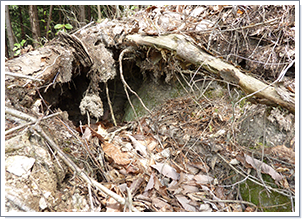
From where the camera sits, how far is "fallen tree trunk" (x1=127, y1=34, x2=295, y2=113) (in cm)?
172

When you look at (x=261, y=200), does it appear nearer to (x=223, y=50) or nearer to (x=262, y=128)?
(x=262, y=128)

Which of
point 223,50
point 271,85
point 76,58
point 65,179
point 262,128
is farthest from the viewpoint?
point 223,50

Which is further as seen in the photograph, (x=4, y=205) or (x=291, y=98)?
(x=291, y=98)

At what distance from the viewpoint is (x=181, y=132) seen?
256 cm

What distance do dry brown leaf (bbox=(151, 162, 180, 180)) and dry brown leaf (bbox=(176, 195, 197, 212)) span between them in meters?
0.23

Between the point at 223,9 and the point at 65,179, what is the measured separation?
3.06m

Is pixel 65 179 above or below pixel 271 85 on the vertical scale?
below

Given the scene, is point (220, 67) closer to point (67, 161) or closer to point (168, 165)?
point (168, 165)

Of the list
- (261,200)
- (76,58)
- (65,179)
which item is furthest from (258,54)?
(65,179)

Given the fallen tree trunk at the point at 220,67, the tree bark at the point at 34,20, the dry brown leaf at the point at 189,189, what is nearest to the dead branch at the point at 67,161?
the dry brown leaf at the point at 189,189

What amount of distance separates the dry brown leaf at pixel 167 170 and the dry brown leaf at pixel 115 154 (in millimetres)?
316

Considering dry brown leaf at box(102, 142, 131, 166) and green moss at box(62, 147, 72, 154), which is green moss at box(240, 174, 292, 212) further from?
green moss at box(62, 147, 72, 154)

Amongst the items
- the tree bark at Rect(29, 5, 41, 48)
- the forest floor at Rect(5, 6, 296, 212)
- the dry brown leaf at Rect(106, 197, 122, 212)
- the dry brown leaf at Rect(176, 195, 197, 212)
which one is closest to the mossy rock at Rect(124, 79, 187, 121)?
the forest floor at Rect(5, 6, 296, 212)

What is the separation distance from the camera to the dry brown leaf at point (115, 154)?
6.82ft
